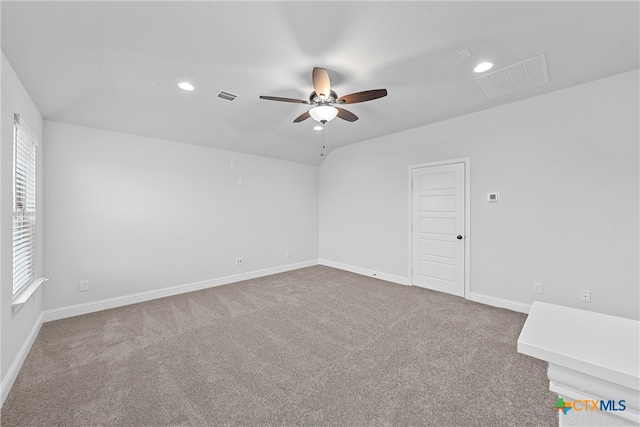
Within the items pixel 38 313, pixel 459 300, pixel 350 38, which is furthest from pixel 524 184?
pixel 38 313

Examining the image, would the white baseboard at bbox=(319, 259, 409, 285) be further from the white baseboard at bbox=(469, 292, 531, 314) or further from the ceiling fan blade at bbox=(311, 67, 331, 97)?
the ceiling fan blade at bbox=(311, 67, 331, 97)

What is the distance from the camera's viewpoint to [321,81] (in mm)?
2326

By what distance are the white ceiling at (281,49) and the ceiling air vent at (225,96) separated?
0.07m

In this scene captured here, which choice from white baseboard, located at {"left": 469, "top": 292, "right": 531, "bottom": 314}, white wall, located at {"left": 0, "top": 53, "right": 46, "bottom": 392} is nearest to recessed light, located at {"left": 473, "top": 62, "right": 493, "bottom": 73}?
white baseboard, located at {"left": 469, "top": 292, "right": 531, "bottom": 314}

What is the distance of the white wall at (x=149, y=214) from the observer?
3307 mm

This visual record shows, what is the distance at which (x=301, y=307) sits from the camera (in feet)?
11.7

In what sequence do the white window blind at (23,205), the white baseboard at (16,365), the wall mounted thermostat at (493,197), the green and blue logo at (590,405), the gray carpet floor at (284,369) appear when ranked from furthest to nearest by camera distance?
the wall mounted thermostat at (493,197)
the white window blind at (23,205)
the white baseboard at (16,365)
the gray carpet floor at (284,369)
the green and blue logo at (590,405)

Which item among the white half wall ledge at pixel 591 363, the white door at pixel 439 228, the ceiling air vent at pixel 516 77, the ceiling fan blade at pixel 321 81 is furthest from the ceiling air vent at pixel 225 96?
the white half wall ledge at pixel 591 363

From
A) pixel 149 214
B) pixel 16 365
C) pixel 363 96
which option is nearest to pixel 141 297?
pixel 149 214

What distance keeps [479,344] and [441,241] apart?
178 centimetres

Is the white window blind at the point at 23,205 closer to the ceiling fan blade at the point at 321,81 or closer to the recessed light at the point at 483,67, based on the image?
the ceiling fan blade at the point at 321,81

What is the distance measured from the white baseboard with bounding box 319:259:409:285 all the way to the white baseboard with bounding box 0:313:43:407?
454 cm

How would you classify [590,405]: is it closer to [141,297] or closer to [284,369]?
[284,369]

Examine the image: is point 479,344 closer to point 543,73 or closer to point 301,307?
point 301,307
